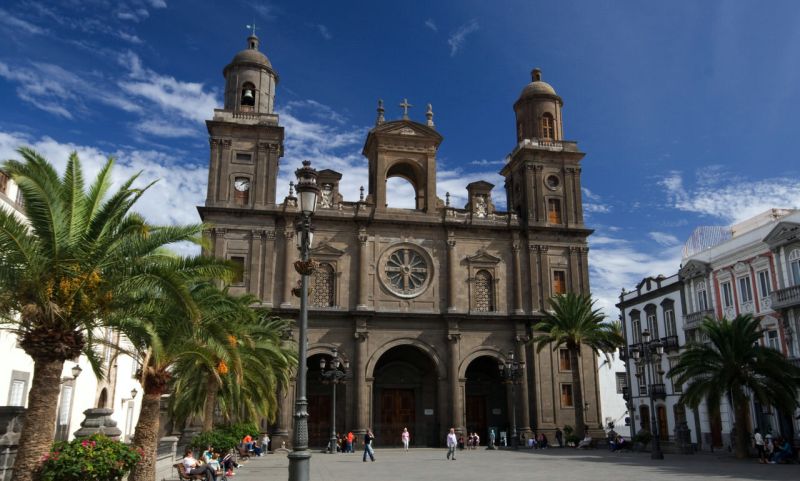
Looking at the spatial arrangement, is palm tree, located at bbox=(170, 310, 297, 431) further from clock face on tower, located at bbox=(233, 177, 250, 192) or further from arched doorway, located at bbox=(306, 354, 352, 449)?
clock face on tower, located at bbox=(233, 177, 250, 192)

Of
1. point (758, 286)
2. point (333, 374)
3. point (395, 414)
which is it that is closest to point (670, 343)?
point (758, 286)

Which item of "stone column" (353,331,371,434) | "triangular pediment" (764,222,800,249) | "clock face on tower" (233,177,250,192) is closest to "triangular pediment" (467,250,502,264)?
"stone column" (353,331,371,434)

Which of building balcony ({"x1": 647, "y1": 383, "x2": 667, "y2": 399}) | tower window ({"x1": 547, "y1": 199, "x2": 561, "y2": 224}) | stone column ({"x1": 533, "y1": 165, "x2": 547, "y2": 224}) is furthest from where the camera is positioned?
building balcony ({"x1": 647, "y1": 383, "x2": 667, "y2": 399})

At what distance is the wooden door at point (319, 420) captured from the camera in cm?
4041

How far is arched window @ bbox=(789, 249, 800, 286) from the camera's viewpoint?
1367 inches

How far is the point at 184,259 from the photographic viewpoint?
15844 millimetres

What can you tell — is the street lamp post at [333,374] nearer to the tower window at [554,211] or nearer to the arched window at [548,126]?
the tower window at [554,211]

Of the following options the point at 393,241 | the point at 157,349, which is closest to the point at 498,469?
the point at 157,349

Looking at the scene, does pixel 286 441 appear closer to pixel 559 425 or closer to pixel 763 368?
pixel 559 425

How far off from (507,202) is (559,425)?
16.8 m

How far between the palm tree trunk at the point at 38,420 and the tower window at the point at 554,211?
120ft

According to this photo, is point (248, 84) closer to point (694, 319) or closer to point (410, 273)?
point (410, 273)

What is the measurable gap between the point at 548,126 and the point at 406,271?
1562cm

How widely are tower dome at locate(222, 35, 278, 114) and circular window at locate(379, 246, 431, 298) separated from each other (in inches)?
508
